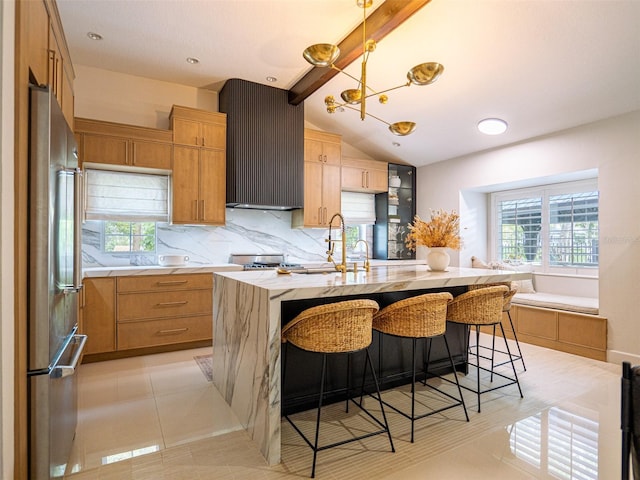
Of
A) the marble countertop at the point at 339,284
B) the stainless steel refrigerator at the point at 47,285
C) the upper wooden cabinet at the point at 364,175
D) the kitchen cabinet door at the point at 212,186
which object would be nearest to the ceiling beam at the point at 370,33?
the kitchen cabinet door at the point at 212,186

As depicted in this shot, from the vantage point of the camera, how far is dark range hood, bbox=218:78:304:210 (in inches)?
169

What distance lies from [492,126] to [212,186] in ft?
11.4

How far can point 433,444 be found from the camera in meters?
2.08

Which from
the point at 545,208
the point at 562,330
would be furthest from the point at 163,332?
the point at 545,208

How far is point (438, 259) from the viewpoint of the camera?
119 inches

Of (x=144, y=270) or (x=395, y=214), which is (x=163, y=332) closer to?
(x=144, y=270)

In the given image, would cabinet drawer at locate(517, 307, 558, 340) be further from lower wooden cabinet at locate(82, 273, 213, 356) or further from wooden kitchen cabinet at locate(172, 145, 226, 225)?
wooden kitchen cabinet at locate(172, 145, 226, 225)

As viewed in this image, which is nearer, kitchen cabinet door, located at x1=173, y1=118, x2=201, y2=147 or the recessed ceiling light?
kitchen cabinet door, located at x1=173, y1=118, x2=201, y2=147

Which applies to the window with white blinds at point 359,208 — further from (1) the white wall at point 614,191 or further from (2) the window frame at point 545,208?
(1) the white wall at point 614,191

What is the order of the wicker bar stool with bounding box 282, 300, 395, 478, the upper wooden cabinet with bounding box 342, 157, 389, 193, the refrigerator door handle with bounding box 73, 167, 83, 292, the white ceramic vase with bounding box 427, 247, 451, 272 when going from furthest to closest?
1. the upper wooden cabinet with bounding box 342, 157, 389, 193
2. the white ceramic vase with bounding box 427, 247, 451, 272
3. the wicker bar stool with bounding box 282, 300, 395, 478
4. the refrigerator door handle with bounding box 73, 167, 83, 292

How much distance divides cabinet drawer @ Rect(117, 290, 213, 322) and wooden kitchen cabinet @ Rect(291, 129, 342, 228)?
67.0 inches

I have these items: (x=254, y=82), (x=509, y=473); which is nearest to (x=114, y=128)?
(x=254, y=82)

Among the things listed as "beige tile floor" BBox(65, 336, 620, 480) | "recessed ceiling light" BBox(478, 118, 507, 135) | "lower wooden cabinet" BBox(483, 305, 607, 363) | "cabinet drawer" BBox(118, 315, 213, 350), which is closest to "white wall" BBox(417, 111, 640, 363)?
"lower wooden cabinet" BBox(483, 305, 607, 363)

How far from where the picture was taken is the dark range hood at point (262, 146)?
4.30 metres
